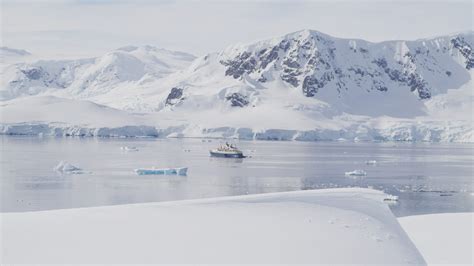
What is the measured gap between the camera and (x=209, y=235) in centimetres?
1538

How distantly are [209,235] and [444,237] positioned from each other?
8.76 m

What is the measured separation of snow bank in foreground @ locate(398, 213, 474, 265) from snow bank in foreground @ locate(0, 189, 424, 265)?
1.83 metres

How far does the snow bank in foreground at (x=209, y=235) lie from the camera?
14.3 metres

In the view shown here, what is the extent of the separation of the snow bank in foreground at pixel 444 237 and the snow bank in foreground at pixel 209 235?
1835 millimetres

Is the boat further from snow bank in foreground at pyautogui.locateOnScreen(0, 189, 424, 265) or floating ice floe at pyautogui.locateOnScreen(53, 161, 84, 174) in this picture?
snow bank in foreground at pyautogui.locateOnScreen(0, 189, 424, 265)

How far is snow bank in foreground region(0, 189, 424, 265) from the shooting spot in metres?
14.3

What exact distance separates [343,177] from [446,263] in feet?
137

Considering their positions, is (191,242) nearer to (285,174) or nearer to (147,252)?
(147,252)

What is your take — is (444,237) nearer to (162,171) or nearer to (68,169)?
(162,171)

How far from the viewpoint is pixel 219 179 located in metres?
56.2

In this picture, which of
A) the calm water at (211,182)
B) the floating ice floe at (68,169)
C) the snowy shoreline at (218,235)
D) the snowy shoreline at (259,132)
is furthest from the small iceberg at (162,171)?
the snowy shoreline at (259,132)

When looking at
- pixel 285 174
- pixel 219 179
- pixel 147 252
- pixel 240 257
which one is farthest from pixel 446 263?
pixel 285 174

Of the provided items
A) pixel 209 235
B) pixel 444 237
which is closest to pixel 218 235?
pixel 209 235

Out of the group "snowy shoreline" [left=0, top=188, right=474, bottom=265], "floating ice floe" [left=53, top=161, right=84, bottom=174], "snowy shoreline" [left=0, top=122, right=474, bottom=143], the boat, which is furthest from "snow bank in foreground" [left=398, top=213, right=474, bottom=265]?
"snowy shoreline" [left=0, top=122, right=474, bottom=143]
